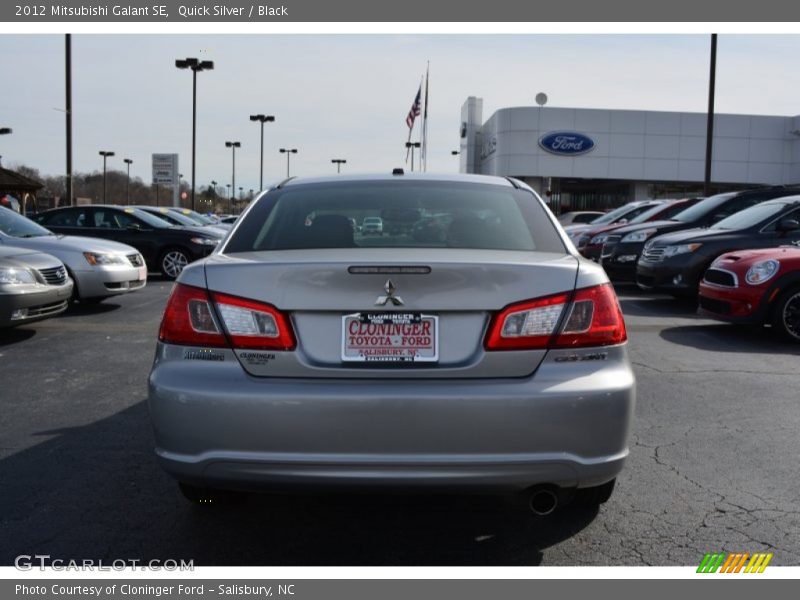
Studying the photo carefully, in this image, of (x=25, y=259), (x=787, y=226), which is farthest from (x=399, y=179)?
(x=787, y=226)

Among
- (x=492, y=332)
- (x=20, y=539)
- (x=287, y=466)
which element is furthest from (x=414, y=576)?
(x=20, y=539)

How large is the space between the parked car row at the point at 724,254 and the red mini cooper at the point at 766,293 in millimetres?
10

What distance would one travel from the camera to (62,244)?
35.0ft

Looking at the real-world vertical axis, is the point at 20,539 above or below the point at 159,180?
below

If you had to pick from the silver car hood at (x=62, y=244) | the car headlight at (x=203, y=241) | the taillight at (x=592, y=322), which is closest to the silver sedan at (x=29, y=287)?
the silver car hood at (x=62, y=244)

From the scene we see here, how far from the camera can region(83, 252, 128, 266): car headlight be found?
1074 centimetres

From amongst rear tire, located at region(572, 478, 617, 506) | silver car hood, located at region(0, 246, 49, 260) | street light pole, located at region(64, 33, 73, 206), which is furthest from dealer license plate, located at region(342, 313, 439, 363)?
street light pole, located at region(64, 33, 73, 206)

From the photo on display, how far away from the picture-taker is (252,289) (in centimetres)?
311

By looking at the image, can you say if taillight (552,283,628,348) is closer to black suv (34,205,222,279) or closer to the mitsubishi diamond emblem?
the mitsubishi diamond emblem

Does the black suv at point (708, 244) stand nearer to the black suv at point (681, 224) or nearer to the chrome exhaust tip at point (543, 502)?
the black suv at point (681, 224)

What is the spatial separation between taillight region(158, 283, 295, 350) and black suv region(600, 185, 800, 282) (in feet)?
36.0

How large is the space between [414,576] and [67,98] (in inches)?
1009

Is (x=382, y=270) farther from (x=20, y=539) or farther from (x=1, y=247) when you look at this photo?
(x=1, y=247)

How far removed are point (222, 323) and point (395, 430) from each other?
2.53 feet
